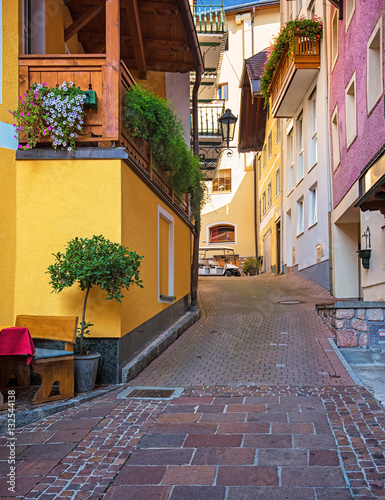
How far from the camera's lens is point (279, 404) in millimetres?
5445

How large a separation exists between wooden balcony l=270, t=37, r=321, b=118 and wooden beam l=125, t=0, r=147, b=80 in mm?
6085

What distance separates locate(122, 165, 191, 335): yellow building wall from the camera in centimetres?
685

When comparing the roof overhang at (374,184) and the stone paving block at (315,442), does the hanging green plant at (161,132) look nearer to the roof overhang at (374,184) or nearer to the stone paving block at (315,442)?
the roof overhang at (374,184)

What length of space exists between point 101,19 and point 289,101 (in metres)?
8.96

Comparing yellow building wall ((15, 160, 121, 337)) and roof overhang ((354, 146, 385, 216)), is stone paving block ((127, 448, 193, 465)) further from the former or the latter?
roof overhang ((354, 146, 385, 216))

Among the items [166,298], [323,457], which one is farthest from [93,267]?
[166,298]

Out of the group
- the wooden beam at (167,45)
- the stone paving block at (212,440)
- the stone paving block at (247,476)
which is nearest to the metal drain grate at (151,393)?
the stone paving block at (212,440)

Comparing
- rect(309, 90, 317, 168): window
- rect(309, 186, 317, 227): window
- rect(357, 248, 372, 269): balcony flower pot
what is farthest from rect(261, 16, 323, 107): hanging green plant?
rect(357, 248, 372, 269): balcony flower pot

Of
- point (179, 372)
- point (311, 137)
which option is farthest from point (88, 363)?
point (311, 137)

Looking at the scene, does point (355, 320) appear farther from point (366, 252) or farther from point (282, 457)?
point (282, 457)

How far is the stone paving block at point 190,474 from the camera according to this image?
3.64 m

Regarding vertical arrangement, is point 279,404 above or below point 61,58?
below

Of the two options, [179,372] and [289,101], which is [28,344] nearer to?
[179,372]

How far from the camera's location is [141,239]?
7.61 metres
